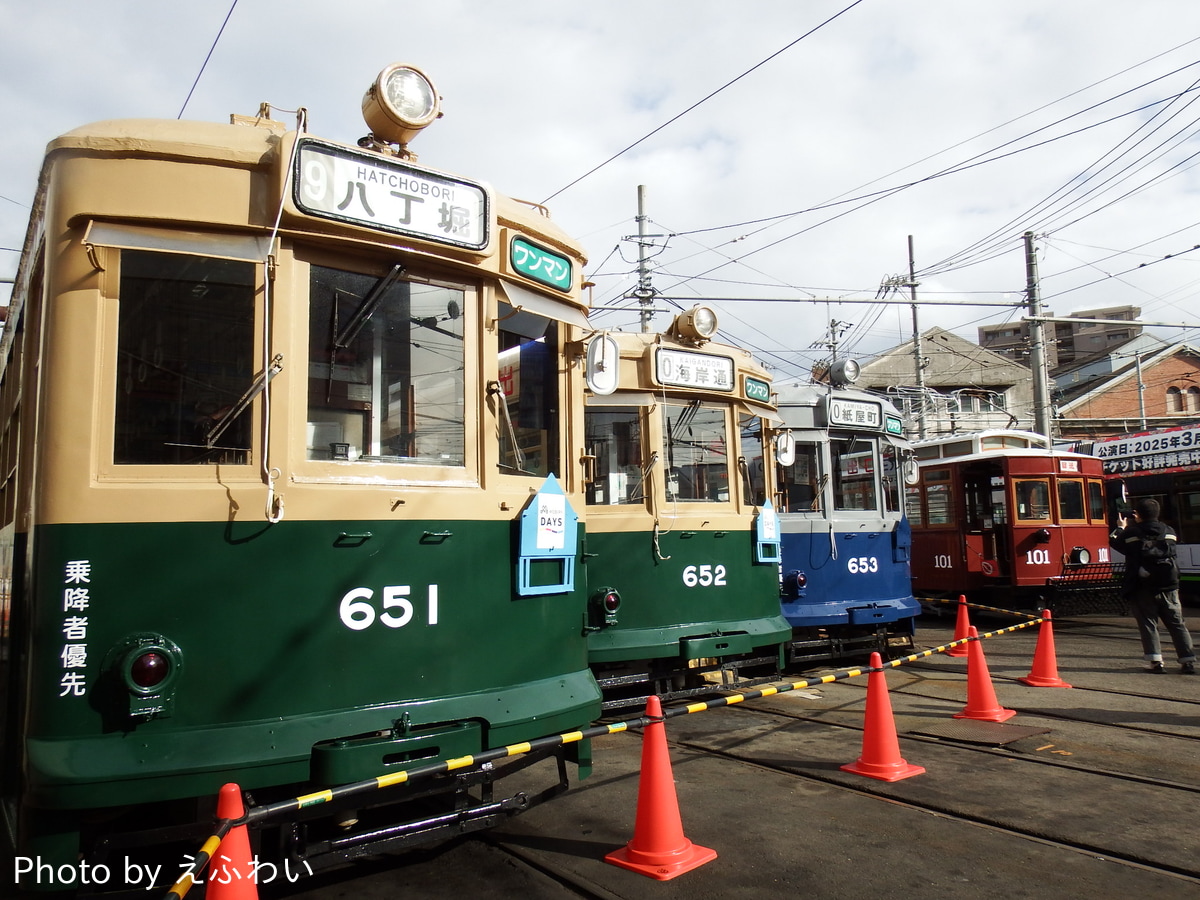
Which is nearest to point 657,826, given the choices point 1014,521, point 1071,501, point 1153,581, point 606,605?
point 606,605

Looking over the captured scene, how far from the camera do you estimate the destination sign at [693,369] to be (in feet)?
24.5

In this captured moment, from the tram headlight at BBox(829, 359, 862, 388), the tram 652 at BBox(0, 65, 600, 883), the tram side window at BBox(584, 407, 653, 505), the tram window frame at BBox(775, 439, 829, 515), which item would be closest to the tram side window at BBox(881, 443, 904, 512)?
the tram headlight at BBox(829, 359, 862, 388)

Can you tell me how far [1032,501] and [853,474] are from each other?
5700mm

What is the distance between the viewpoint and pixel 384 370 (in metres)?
3.81

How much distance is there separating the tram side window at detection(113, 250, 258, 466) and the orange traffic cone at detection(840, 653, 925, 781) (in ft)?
13.3

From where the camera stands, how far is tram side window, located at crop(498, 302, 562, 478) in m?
4.22

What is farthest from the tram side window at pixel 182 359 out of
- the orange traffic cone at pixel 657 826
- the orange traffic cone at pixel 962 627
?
the orange traffic cone at pixel 962 627

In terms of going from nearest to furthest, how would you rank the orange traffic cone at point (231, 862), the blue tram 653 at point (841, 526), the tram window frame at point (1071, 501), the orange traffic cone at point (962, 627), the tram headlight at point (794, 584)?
the orange traffic cone at point (231, 862) < the tram headlight at point (794, 584) < the blue tram 653 at point (841, 526) < the orange traffic cone at point (962, 627) < the tram window frame at point (1071, 501)

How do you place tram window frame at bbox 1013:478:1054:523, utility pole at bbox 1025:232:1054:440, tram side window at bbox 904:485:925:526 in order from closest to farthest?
tram window frame at bbox 1013:478:1054:523 → tram side window at bbox 904:485:925:526 → utility pole at bbox 1025:232:1054:440

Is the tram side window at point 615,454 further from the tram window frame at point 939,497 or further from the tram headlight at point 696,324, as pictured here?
the tram window frame at point 939,497

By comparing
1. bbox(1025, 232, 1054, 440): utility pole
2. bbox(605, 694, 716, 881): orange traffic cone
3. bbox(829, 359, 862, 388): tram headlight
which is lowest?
Answer: bbox(605, 694, 716, 881): orange traffic cone

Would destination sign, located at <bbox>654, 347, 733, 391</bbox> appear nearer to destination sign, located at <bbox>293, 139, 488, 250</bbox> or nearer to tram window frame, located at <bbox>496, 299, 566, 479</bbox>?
tram window frame, located at <bbox>496, 299, 566, 479</bbox>

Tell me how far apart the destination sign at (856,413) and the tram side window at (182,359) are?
7.28 m

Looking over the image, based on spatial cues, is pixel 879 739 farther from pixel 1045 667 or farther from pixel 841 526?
pixel 841 526
